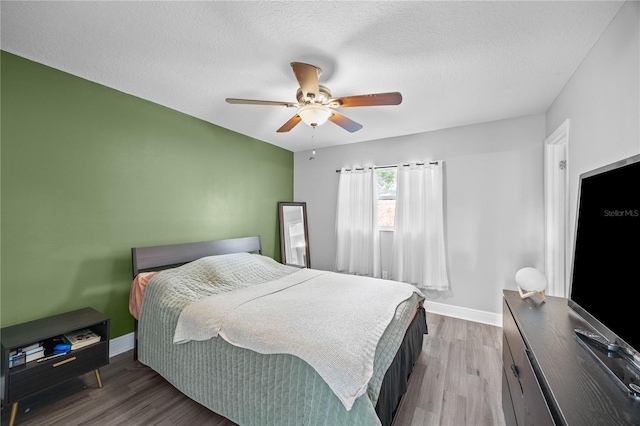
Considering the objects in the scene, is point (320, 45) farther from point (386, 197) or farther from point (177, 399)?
point (177, 399)

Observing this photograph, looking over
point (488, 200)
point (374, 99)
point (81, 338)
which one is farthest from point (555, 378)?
point (81, 338)

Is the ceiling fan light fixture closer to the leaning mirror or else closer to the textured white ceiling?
the textured white ceiling

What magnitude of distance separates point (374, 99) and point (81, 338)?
282cm

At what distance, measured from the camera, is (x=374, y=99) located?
193 cm

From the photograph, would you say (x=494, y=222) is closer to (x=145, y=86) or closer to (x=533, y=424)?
(x=533, y=424)

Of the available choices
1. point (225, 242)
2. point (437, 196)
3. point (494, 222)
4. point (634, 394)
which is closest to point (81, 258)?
point (225, 242)

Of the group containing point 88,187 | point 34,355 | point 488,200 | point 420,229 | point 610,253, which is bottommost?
point 34,355

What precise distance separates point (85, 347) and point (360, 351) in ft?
6.62

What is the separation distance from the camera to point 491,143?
3172 millimetres

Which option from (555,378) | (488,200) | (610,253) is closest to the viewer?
(555,378)

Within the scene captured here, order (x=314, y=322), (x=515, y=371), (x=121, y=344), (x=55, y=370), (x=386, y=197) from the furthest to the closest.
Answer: (x=386, y=197) < (x=121, y=344) < (x=55, y=370) < (x=314, y=322) < (x=515, y=371)

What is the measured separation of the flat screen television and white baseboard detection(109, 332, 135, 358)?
3.49 metres

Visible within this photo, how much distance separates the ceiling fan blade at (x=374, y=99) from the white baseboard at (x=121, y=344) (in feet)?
9.73

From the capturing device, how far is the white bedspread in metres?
1.32
